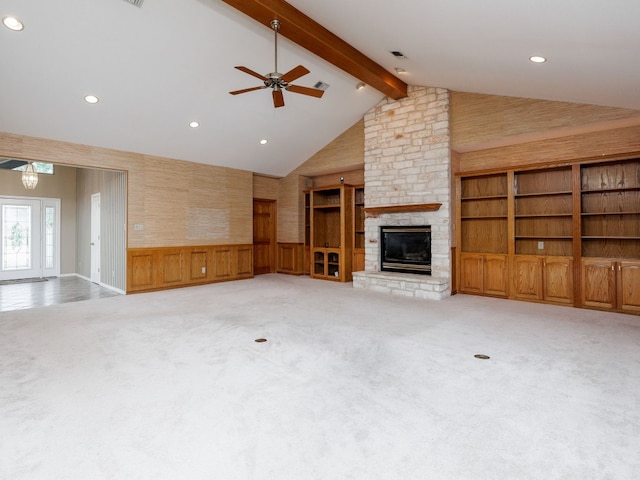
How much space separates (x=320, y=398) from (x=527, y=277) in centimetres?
494

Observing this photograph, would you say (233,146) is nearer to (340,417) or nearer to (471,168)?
(471,168)

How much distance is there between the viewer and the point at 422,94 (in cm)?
666

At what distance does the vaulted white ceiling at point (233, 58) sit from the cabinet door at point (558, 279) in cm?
240

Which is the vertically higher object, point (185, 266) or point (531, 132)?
point (531, 132)

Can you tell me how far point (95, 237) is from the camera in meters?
8.33

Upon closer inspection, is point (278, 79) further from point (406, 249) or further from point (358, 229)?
point (358, 229)

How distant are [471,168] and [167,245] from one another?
21.0 feet

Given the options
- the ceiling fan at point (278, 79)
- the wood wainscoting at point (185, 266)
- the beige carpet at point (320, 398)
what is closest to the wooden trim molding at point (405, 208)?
the beige carpet at point (320, 398)

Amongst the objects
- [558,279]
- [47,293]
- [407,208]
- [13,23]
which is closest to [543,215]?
[558,279]

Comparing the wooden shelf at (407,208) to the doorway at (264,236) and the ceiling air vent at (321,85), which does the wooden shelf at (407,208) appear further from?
the doorway at (264,236)

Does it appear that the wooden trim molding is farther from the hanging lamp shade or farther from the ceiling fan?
the hanging lamp shade

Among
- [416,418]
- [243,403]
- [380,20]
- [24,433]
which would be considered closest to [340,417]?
[416,418]

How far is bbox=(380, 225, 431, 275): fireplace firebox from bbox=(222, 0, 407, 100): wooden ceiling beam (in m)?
2.80

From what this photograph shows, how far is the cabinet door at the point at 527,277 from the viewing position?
5.76 metres
